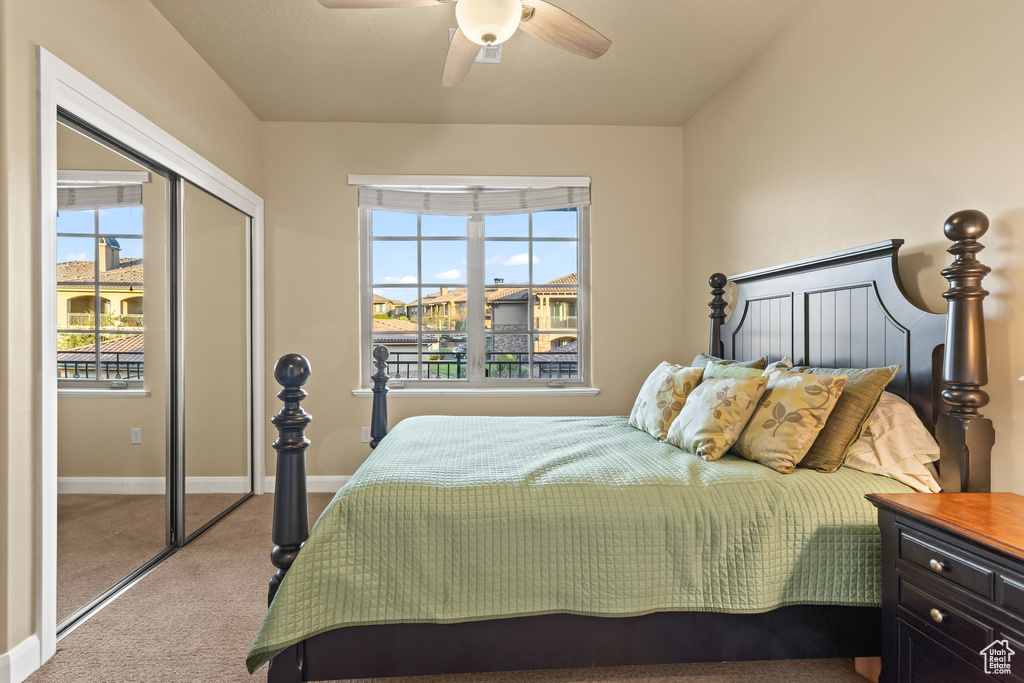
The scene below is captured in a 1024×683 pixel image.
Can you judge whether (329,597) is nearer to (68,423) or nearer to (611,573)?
(611,573)

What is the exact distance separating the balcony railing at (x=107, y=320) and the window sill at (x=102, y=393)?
25cm

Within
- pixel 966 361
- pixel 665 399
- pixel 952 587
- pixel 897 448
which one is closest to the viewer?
pixel 952 587

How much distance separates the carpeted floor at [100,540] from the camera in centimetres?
197

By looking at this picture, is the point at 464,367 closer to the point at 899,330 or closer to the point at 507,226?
the point at 507,226

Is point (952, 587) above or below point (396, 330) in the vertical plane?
below

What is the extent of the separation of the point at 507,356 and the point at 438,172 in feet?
A: 4.75

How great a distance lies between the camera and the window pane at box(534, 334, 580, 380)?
4.02 m

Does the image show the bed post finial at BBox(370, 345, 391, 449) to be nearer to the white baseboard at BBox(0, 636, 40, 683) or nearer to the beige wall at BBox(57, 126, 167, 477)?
the beige wall at BBox(57, 126, 167, 477)

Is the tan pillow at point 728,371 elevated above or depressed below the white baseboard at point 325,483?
above

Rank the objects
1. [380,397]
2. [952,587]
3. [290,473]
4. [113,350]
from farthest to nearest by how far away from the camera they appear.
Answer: [380,397]
[113,350]
[290,473]
[952,587]

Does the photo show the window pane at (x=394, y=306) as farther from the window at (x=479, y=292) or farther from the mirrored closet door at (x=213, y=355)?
the mirrored closet door at (x=213, y=355)

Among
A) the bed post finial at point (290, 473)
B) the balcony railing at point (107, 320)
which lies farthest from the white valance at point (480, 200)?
the bed post finial at point (290, 473)

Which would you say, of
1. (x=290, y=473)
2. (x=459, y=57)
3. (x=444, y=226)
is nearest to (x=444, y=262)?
(x=444, y=226)

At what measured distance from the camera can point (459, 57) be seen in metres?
2.15
